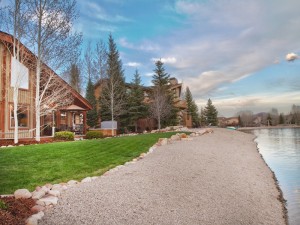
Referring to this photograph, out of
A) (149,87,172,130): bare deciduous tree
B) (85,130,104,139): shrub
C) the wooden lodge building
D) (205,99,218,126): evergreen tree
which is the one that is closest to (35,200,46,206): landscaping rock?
the wooden lodge building

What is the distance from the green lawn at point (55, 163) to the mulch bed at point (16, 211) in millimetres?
1308

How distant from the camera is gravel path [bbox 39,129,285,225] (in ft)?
16.0

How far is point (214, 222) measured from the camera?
5.15m

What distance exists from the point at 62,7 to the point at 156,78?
21.1m

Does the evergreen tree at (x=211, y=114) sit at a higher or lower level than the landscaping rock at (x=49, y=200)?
higher

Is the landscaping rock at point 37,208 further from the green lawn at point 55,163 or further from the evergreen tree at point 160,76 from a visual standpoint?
the evergreen tree at point 160,76

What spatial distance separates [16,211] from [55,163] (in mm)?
4130

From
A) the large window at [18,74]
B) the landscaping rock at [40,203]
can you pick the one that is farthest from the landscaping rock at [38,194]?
the large window at [18,74]

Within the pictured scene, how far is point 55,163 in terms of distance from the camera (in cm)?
872

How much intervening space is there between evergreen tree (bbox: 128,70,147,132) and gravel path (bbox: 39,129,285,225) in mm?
19877

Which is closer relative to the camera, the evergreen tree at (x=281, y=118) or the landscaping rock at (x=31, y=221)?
the landscaping rock at (x=31, y=221)

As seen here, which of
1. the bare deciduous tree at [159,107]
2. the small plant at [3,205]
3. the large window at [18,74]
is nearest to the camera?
the small plant at [3,205]

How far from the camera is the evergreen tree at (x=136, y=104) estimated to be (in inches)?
1140

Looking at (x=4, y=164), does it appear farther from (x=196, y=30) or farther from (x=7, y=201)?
(x=196, y=30)
